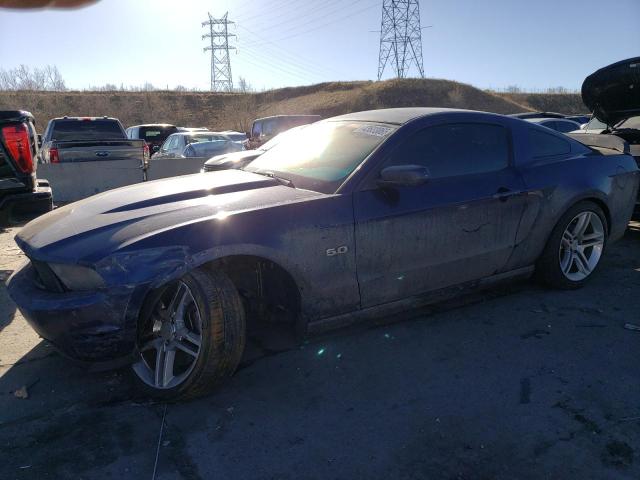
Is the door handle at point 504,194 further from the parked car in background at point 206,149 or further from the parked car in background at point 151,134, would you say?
the parked car in background at point 151,134

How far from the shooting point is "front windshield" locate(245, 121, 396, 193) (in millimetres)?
3180

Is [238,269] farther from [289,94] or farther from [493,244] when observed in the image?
[289,94]

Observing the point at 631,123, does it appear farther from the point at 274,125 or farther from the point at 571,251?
the point at 274,125

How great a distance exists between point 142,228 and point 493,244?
2.44 metres

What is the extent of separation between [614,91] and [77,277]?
632cm

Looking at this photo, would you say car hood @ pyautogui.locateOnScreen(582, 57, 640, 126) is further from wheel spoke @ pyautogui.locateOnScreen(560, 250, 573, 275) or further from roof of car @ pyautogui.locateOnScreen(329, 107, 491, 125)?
roof of car @ pyautogui.locateOnScreen(329, 107, 491, 125)

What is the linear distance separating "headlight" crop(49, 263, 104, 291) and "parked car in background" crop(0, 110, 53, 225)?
2.57 meters

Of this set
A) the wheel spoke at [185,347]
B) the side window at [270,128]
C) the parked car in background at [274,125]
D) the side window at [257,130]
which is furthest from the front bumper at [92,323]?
the side window at [257,130]

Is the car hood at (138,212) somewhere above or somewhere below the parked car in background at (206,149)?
below

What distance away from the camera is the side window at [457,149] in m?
3.34

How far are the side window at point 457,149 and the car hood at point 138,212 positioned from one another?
82 centimetres

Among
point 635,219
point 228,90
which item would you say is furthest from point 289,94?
point 635,219

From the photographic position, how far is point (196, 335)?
8.73ft

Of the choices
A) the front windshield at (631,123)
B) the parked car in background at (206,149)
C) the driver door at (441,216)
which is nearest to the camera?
the driver door at (441,216)
